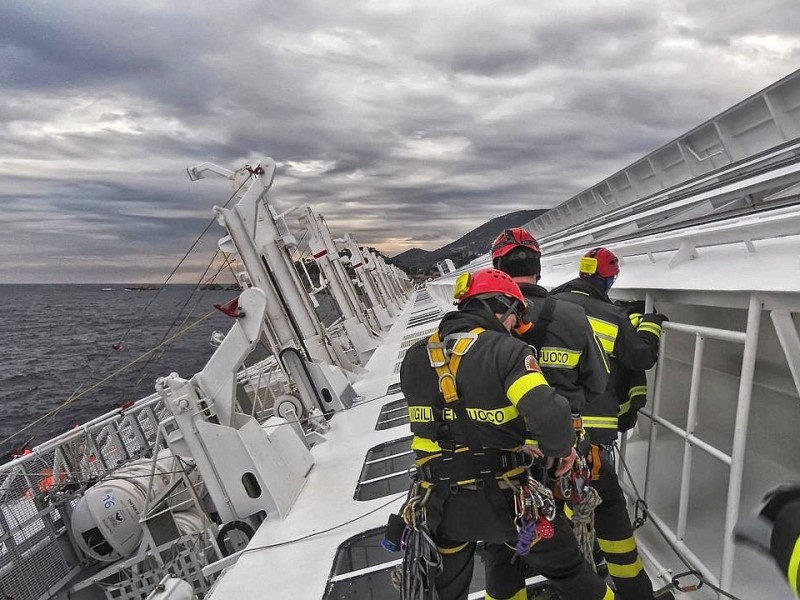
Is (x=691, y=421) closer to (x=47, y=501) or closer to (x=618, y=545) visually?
(x=618, y=545)

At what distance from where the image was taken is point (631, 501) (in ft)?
12.2

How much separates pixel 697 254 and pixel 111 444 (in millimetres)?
8962

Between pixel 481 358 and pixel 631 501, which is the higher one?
pixel 481 358

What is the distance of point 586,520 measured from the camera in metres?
2.77

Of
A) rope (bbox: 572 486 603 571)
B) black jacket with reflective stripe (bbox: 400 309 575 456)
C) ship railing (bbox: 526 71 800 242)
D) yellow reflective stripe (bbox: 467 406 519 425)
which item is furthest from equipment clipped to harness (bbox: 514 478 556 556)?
ship railing (bbox: 526 71 800 242)

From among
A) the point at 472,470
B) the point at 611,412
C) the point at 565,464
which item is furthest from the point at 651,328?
the point at 472,470

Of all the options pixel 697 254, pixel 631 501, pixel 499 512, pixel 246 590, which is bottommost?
pixel 631 501

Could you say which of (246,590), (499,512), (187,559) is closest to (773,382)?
(499,512)

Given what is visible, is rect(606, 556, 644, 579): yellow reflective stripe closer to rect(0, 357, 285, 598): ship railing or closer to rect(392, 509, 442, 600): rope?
rect(392, 509, 442, 600): rope

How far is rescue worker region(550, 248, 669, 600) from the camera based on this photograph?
287 centimetres

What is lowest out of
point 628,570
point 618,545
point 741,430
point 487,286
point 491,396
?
point 628,570

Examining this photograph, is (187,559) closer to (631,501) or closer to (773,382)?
(631,501)

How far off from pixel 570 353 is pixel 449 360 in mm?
683

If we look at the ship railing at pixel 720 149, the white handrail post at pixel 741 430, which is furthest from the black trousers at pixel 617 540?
the ship railing at pixel 720 149
